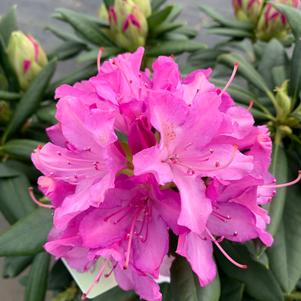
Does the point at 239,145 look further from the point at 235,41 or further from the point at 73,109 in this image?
the point at 235,41

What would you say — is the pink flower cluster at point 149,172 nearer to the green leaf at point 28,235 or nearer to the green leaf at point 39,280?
the green leaf at point 28,235

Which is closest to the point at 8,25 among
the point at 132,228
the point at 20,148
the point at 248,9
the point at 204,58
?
the point at 20,148

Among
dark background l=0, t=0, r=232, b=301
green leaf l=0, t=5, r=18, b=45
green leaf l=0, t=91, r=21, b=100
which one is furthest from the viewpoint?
dark background l=0, t=0, r=232, b=301

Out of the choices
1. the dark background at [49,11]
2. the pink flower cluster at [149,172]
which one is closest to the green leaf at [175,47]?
the pink flower cluster at [149,172]

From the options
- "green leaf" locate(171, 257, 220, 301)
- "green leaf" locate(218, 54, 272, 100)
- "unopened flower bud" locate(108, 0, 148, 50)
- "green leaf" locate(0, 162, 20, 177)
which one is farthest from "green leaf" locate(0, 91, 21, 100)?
"green leaf" locate(171, 257, 220, 301)

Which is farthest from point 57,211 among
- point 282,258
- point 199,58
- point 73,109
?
point 199,58

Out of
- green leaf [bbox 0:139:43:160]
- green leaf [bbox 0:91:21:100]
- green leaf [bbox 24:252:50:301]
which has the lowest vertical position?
green leaf [bbox 24:252:50:301]

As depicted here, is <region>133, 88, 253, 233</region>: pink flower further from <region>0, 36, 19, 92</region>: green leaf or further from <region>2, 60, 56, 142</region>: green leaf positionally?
<region>0, 36, 19, 92</region>: green leaf
